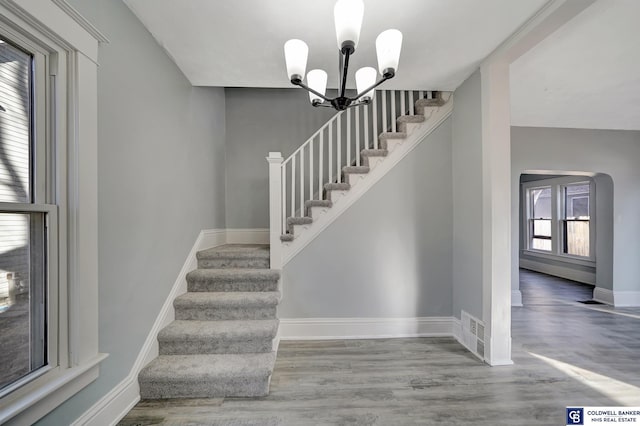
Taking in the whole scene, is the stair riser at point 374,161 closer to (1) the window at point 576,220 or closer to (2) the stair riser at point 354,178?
(2) the stair riser at point 354,178

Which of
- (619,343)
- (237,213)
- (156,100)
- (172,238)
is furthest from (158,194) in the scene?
(619,343)

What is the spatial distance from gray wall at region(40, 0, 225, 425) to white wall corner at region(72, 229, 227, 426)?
52mm

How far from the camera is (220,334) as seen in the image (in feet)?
6.76

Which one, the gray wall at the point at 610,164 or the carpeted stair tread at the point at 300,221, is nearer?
the carpeted stair tread at the point at 300,221

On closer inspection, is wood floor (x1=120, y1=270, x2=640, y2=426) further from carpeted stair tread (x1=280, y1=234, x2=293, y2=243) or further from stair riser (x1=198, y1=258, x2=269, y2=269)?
carpeted stair tread (x1=280, y1=234, x2=293, y2=243)

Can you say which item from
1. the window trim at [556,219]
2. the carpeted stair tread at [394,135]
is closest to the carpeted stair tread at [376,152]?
the carpeted stair tread at [394,135]

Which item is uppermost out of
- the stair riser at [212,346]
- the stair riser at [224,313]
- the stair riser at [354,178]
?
the stair riser at [354,178]

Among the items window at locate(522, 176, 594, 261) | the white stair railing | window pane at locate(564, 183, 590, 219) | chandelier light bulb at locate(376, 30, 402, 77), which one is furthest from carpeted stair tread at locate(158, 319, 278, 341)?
window pane at locate(564, 183, 590, 219)

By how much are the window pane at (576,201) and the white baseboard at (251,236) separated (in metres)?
6.55

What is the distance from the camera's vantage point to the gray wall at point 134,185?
1486 mm

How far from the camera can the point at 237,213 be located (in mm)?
3746

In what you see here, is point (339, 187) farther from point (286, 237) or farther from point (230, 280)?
point (230, 280)

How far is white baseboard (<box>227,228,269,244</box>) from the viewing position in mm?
3723

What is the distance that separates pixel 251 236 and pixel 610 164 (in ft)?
18.1
